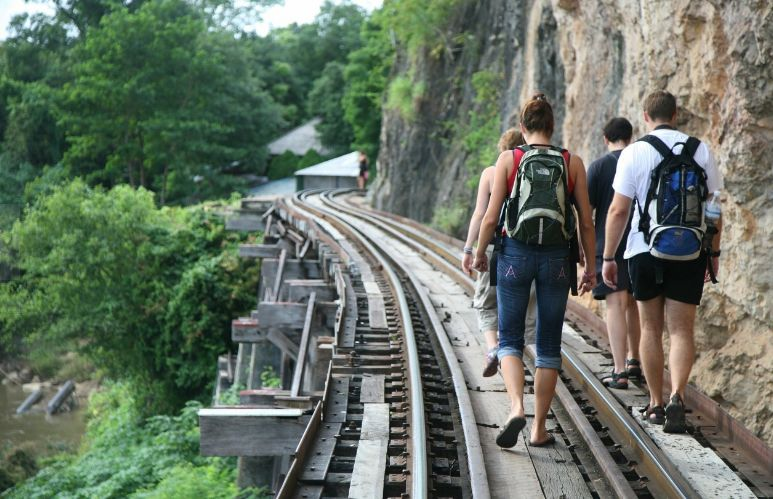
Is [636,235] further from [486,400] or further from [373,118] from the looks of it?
[373,118]

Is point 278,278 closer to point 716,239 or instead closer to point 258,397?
point 258,397

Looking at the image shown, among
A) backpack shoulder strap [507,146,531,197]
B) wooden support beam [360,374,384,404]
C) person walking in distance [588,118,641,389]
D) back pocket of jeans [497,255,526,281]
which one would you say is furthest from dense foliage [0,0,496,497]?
backpack shoulder strap [507,146,531,197]

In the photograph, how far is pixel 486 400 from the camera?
5.45 meters

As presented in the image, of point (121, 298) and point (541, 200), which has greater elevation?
point (541, 200)

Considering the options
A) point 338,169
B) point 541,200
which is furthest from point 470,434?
point 338,169

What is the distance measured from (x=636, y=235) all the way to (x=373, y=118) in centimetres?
3990

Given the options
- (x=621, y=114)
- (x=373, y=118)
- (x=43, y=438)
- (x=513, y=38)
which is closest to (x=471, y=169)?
(x=513, y=38)

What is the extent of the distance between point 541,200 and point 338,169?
4124 centimetres

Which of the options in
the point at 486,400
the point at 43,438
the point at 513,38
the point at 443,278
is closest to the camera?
the point at 486,400

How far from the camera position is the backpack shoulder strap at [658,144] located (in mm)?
4410

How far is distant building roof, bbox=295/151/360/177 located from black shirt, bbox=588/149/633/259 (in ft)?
124

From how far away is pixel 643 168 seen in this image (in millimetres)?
4453

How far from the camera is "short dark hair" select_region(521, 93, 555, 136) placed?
4.30 m

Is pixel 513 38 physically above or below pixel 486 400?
above
